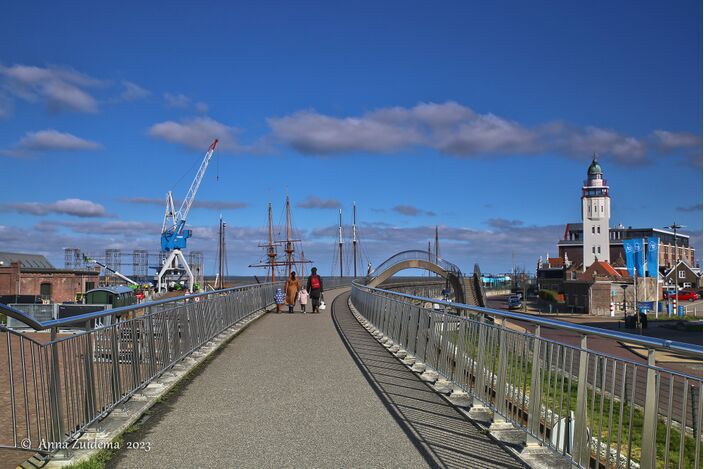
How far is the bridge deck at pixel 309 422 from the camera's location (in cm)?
606

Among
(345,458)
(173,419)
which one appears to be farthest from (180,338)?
(345,458)

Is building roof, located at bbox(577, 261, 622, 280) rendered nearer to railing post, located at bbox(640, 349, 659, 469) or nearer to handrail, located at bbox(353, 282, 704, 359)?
handrail, located at bbox(353, 282, 704, 359)

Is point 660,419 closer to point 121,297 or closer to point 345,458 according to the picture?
point 345,458

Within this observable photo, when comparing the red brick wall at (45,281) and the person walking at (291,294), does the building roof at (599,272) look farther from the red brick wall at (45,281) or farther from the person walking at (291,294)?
the person walking at (291,294)

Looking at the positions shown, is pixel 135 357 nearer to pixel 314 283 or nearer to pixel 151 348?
pixel 151 348

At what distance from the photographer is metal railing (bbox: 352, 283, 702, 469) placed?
4.50 metres

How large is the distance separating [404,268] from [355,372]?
224ft

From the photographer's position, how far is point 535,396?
6.57 meters

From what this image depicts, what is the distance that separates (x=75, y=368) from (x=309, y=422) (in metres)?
2.39

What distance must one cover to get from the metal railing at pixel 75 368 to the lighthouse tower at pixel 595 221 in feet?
448

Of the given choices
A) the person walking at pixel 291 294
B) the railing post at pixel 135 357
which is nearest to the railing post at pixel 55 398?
the railing post at pixel 135 357

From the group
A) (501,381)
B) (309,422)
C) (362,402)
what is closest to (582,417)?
(501,381)

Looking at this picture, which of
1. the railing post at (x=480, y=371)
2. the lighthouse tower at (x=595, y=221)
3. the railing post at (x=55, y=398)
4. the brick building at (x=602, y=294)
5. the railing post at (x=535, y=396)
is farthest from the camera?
the lighthouse tower at (x=595, y=221)

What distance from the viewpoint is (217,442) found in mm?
6539
